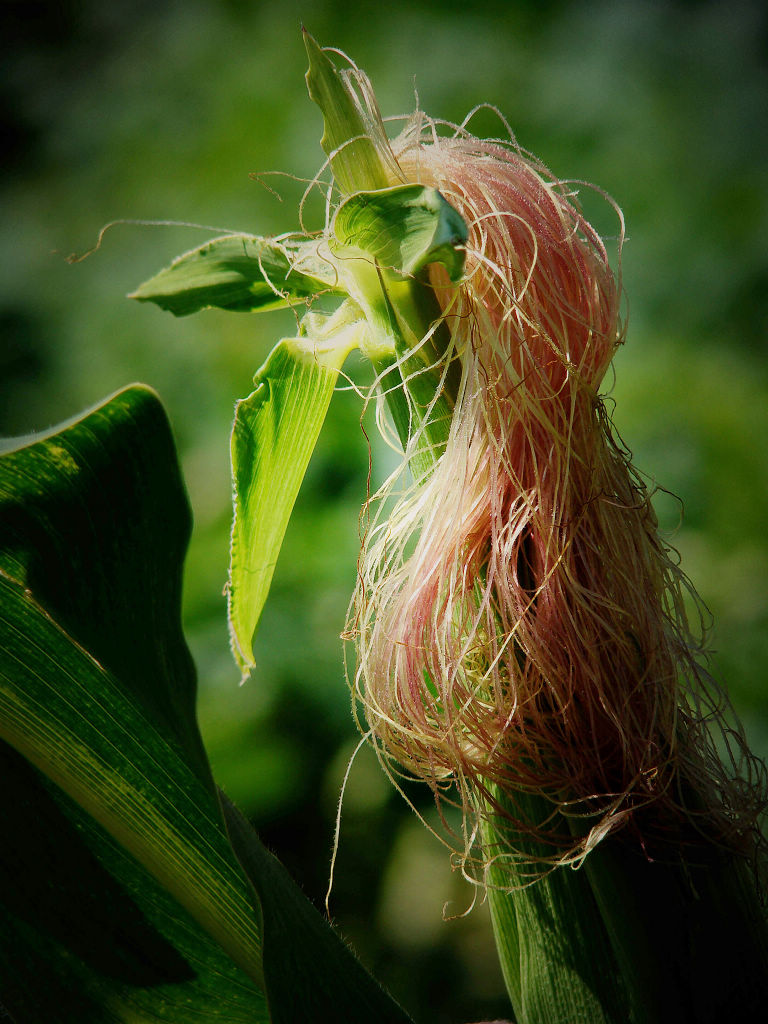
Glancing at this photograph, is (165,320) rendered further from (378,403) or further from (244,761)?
(378,403)

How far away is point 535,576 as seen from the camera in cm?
34

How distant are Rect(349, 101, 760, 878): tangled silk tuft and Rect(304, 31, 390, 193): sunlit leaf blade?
0.01 meters

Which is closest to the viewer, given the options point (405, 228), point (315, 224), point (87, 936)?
point (405, 228)

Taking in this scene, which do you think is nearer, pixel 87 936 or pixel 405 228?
pixel 405 228

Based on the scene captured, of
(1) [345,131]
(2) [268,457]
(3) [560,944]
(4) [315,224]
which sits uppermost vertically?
(4) [315,224]

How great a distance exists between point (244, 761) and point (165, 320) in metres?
0.82

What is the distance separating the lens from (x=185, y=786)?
38cm

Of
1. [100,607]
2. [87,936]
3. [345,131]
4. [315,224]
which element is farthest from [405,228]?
[315,224]

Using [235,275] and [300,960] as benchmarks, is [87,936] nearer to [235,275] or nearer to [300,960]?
[300,960]

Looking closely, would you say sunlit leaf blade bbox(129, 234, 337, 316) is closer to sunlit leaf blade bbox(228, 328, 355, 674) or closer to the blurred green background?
sunlit leaf blade bbox(228, 328, 355, 674)

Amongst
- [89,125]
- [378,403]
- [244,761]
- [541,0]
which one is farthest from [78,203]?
[378,403]

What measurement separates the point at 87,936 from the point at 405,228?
0.40m

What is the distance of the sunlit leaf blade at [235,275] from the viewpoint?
0.37 meters

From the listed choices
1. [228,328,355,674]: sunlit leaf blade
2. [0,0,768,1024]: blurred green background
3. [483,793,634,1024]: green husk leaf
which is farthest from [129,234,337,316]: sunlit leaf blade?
[0,0,768,1024]: blurred green background
